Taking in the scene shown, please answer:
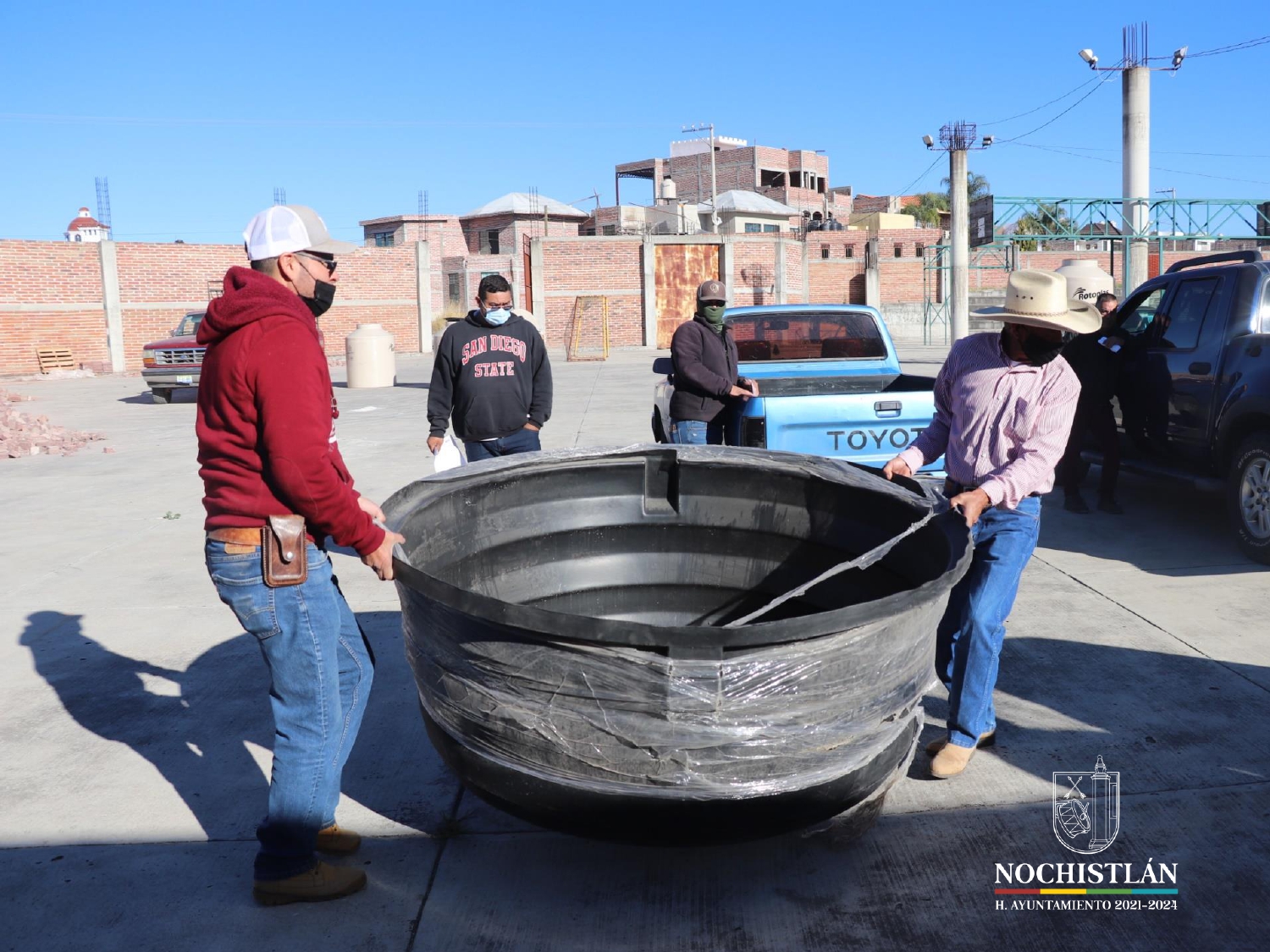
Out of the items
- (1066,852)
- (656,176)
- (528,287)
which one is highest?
(656,176)

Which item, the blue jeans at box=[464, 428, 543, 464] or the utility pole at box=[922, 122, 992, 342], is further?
the utility pole at box=[922, 122, 992, 342]

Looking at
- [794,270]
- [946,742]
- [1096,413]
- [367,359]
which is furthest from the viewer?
[794,270]

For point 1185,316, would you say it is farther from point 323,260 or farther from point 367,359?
point 367,359

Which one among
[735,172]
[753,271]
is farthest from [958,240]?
[735,172]

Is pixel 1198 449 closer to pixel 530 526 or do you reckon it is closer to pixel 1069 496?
pixel 1069 496

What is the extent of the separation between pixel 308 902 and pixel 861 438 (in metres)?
4.79

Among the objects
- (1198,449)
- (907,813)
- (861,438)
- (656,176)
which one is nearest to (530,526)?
(907,813)

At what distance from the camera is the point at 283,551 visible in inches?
114

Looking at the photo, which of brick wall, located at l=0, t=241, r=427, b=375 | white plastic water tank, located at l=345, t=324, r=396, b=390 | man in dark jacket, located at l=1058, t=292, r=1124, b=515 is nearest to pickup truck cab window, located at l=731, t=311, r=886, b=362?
man in dark jacket, located at l=1058, t=292, r=1124, b=515

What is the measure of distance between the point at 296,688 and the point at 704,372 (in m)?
4.51

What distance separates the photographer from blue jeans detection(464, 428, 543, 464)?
611 centimetres

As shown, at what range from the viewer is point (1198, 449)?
24.4 feet

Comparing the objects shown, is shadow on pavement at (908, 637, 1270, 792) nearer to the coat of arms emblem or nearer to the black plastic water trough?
the coat of arms emblem

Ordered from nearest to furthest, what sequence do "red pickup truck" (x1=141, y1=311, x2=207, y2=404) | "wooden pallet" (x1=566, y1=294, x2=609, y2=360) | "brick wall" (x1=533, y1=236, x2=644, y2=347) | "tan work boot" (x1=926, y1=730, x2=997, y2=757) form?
"tan work boot" (x1=926, y1=730, x2=997, y2=757), "red pickup truck" (x1=141, y1=311, x2=207, y2=404), "wooden pallet" (x1=566, y1=294, x2=609, y2=360), "brick wall" (x1=533, y1=236, x2=644, y2=347)
